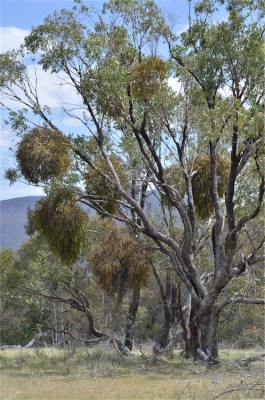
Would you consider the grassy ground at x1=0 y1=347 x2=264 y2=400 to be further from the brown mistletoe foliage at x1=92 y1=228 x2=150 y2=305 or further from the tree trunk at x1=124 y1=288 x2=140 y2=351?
the tree trunk at x1=124 y1=288 x2=140 y2=351

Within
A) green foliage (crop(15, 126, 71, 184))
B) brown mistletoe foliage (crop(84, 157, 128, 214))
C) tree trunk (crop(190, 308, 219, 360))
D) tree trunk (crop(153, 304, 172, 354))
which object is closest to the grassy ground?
tree trunk (crop(190, 308, 219, 360))

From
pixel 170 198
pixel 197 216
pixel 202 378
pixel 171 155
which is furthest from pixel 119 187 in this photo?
pixel 202 378

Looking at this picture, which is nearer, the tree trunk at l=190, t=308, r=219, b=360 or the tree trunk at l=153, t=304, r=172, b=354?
the tree trunk at l=190, t=308, r=219, b=360

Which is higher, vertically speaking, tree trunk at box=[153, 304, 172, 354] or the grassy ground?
tree trunk at box=[153, 304, 172, 354]

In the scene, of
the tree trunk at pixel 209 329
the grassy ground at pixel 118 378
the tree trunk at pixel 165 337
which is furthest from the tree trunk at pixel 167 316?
the tree trunk at pixel 209 329

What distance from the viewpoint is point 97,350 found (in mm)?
16141

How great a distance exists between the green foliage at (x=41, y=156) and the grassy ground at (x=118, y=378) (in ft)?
13.8

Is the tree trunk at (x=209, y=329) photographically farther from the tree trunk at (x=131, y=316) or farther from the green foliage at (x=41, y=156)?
the green foliage at (x=41, y=156)

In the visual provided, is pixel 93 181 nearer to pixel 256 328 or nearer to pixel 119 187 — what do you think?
pixel 119 187

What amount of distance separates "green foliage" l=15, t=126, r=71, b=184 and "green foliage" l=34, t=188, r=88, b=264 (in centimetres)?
52

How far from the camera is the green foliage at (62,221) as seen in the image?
1356 centimetres

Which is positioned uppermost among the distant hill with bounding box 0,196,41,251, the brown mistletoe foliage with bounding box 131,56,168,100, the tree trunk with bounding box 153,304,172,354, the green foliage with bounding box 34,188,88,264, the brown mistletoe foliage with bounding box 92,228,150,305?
the distant hill with bounding box 0,196,41,251

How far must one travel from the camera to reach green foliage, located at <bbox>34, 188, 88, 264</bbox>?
534 inches

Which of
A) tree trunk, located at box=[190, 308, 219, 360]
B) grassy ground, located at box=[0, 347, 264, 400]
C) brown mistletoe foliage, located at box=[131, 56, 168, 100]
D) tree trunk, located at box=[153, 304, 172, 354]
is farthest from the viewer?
tree trunk, located at box=[153, 304, 172, 354]
